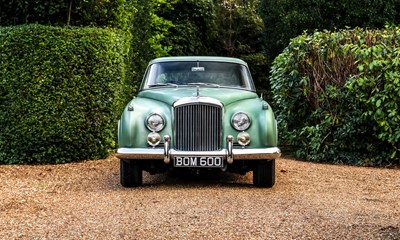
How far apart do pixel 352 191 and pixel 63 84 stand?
5100 mm


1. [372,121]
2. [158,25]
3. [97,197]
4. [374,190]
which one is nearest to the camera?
[97,197]

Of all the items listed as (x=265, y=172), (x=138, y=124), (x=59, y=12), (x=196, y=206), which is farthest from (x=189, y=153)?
(x=59, y=12)

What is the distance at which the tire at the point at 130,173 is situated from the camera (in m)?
8.89

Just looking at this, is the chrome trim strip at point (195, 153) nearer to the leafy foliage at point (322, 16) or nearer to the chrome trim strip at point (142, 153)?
the chrome trim strip at point (142, 153)

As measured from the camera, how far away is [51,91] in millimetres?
11812

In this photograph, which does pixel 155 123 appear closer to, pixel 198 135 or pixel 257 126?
pixel 198 135

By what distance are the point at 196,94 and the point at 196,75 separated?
1042 mm

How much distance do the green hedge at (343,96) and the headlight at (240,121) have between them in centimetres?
418

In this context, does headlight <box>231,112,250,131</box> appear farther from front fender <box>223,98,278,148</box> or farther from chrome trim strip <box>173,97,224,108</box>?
chrome trim strip <box>173,97,224,108</box>

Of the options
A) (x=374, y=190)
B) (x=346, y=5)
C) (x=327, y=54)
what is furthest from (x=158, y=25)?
(x=374, y=190)

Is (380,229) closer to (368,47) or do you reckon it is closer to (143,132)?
(143,132)

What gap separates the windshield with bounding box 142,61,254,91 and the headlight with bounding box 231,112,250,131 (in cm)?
116

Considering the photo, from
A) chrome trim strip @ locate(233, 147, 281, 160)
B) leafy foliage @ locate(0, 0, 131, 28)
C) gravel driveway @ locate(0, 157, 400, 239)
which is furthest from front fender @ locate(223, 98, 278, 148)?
leafy foliage @ locate(0, 0, 131, 28)

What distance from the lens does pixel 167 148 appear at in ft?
27.9
